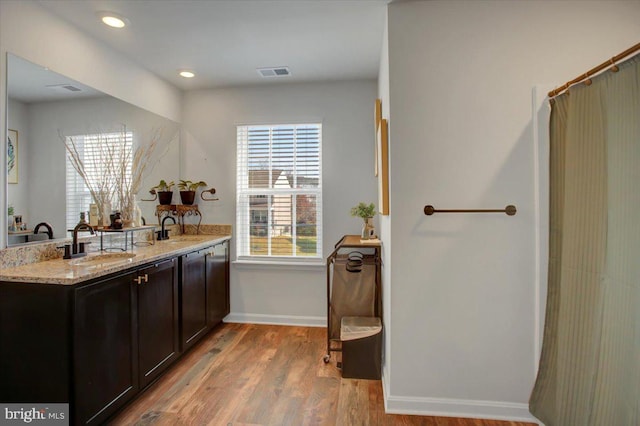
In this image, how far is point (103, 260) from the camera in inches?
86.4

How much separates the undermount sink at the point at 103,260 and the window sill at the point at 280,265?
1.32m

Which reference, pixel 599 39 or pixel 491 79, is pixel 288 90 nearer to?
pixel 491 79

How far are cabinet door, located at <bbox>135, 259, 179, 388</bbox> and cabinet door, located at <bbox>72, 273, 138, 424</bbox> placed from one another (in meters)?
A: 0.08

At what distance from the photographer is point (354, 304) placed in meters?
2.74

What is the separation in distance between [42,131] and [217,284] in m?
1.86

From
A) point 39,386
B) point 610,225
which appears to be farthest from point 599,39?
point 39,386

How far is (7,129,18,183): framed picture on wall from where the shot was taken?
1.94m

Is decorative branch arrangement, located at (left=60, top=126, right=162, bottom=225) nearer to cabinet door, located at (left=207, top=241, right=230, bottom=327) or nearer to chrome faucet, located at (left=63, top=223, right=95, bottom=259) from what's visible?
chrome faucet, located at (left=63, top=223, right=95, bottom=259)

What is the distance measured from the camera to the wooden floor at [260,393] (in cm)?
195

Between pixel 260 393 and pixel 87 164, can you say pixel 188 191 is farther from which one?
pixel 260 393

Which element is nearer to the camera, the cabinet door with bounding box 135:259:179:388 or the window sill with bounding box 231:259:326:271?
the cabinet door with bounding box 135:259:179:388

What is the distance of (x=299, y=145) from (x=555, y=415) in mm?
2927

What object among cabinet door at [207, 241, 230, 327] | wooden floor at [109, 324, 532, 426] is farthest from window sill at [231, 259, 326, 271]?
wooden floor at [109, 324, 532, 426]
